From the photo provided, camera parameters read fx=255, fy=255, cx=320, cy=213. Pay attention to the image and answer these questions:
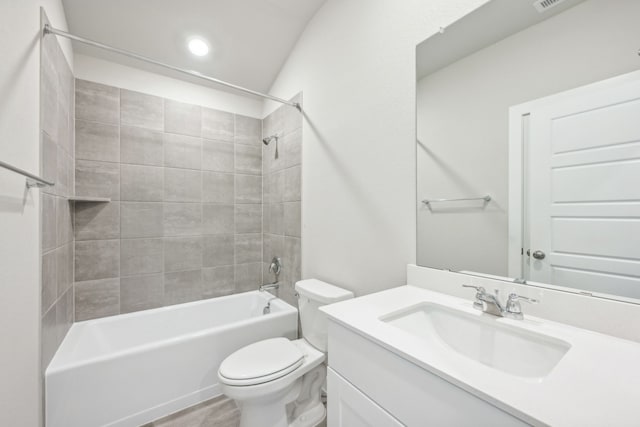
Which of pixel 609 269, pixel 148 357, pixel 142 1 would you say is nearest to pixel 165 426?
pixel 148 357

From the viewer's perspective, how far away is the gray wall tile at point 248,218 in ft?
8.39

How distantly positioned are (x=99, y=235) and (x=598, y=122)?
2818 mm

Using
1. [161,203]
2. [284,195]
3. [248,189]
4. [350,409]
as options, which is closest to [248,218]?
[248,189]

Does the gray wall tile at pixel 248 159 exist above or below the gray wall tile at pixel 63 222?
above

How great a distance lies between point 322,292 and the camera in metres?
1.59

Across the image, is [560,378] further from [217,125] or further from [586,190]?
[217,125]

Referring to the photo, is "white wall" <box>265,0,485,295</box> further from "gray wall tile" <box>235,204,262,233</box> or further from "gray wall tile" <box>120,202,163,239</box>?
"gray wall tile" <box>120,202,163,239</box>

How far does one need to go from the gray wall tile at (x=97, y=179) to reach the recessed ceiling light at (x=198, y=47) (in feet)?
3.61

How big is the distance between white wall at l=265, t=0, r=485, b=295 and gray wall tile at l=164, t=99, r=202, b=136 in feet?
3.30

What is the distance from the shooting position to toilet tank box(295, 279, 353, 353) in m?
1.53

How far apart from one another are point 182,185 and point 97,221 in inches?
25.8

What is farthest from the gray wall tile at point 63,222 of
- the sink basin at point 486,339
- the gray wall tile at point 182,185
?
the sink basin at point 486,339

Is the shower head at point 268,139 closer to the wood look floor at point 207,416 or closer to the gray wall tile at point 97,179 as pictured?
the gray wall tile at point 97,179

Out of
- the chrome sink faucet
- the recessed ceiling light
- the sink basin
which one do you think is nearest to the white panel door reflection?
the chrome sink faucet
